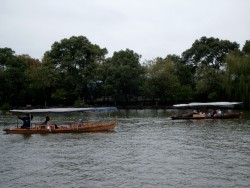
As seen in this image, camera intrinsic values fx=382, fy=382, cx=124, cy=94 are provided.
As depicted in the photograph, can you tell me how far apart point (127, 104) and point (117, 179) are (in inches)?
2923

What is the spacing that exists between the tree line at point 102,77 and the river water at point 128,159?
47537mm

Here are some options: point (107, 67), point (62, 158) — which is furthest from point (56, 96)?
point (62, 158)

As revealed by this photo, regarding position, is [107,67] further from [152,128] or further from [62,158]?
[62,158]

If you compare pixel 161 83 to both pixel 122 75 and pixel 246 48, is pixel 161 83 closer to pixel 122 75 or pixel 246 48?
pixel 122 75

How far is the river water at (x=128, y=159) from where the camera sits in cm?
2084

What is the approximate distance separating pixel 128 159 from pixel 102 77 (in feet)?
212

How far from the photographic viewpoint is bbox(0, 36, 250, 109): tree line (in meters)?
89.2

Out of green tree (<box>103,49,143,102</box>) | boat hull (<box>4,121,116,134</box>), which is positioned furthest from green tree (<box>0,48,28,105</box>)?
boat hull (<box>4,121,116,134</box>)

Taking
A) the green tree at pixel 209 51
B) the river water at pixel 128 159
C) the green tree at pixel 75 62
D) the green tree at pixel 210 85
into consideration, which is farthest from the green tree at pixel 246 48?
the river water at pixel 128 159

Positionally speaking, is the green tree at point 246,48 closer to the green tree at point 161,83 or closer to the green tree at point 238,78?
the green tree at point 238,78

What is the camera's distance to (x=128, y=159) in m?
26.8

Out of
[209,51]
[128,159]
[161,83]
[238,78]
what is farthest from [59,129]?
[209,51]

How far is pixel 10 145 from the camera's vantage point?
35.0m

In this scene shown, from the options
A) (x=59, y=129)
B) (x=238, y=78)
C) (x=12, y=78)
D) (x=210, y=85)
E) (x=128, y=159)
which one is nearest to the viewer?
(x=128, y=159)
